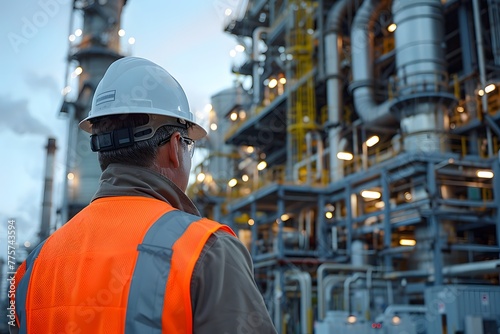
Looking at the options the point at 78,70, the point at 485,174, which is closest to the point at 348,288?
the point at 485,174

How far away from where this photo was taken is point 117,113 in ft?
5.69

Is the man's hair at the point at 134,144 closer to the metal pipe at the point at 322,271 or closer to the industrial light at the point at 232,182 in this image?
the metal pipe at the point at 322,271

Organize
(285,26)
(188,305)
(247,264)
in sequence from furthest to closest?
(285,26) < (247,264) < (188,305)

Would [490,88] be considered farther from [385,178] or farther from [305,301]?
[305,301]

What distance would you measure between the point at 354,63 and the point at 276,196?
20.2ft

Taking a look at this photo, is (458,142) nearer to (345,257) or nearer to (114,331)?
(345,257)

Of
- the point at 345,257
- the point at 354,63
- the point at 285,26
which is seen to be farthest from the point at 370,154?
the point at 285,26

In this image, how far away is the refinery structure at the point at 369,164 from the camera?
16703mm

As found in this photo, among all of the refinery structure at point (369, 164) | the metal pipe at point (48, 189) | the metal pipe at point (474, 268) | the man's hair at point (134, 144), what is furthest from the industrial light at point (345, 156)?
the man's hair at point (134, 144)

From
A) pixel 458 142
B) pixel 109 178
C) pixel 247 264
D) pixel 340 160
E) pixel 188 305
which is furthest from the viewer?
pixel 340 160

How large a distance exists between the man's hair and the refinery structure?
12067 mm

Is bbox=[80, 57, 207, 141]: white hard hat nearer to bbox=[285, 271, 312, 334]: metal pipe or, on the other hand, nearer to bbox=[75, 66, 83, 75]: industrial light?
bbox=[285, 271, 312, 334]: metal pipe

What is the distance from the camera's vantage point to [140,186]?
162 cm

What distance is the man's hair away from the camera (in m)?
1.70
